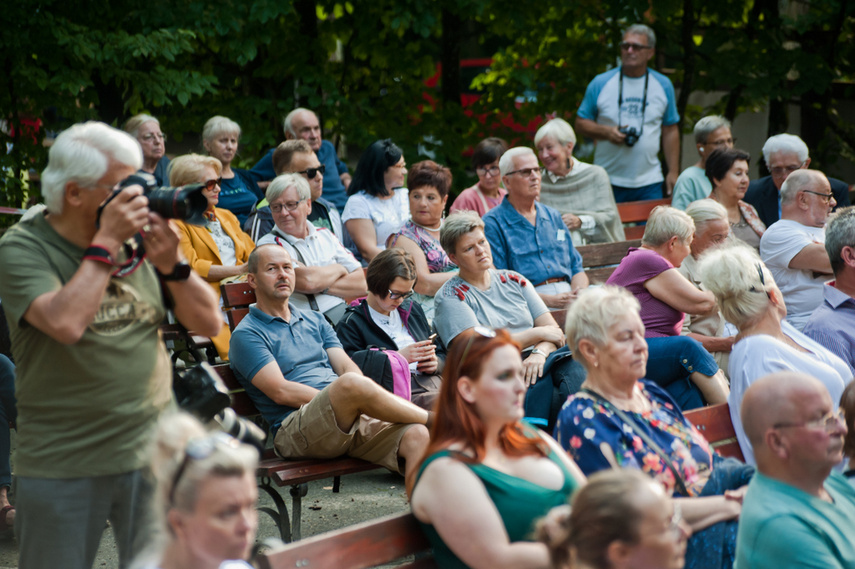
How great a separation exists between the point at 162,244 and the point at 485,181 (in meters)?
4.32

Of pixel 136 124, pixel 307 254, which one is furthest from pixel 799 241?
pixel 136 124

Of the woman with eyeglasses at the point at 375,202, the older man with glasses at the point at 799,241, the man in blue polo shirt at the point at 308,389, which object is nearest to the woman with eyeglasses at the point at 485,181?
the woman with eyeglasses at the point at 375,202

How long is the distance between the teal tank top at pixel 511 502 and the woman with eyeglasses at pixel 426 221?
297cm

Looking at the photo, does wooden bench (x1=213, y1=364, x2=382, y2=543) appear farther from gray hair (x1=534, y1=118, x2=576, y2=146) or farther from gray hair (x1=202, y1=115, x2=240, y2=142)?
gray hair (x1=534, y1=118, x2=576, y2=146)

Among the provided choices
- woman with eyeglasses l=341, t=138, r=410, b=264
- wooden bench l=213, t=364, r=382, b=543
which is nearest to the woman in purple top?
wooden bench l=213, t=364, r=382, b=543

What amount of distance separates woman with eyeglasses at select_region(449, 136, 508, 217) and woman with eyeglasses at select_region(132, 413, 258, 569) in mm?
4694

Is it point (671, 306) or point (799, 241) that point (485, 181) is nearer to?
point (799, 241)

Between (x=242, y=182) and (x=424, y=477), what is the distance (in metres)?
4.59

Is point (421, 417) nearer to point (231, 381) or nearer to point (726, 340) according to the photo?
point (231, 381)

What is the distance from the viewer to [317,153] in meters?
7.18

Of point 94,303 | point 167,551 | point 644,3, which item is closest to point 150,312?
point 94,303

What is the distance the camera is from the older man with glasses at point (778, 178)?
21.3 feet

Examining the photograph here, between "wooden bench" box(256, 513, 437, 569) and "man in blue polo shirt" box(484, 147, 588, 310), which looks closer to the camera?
"wooden bench" box(256, 513, 437, 569)

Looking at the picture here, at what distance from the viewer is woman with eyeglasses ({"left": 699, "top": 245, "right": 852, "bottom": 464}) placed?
134 inches
